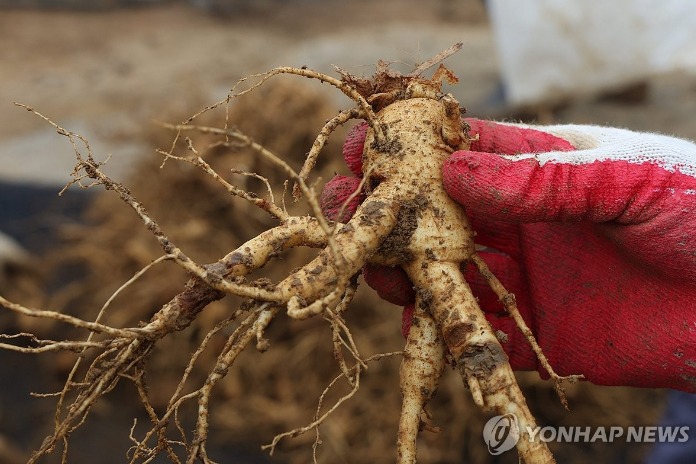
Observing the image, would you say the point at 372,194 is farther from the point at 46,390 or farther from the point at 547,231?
the point at 46,390

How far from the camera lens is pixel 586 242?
4.83 ft

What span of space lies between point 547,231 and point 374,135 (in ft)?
1.49

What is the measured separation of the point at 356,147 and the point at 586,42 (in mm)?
3187

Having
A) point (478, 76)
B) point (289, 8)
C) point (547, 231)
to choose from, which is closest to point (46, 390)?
point (547, 231)

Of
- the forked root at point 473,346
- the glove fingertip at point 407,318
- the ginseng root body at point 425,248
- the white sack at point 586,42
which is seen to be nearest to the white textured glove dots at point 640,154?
the ginseng root body at point 425,248

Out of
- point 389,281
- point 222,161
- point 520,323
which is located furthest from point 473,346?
point 222,161

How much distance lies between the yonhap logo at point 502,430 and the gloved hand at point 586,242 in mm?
161

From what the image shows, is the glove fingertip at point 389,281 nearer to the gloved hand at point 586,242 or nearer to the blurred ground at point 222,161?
the gloved hand at point 586,242

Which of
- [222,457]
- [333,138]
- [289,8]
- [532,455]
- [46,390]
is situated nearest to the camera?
[532,455]

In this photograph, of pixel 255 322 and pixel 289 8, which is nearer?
pixel 255 322

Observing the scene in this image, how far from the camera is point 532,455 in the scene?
1.21m

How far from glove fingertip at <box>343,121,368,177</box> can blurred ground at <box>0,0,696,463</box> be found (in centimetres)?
15

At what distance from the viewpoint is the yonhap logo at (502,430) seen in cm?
123

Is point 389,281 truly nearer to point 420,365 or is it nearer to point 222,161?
point 420,365
